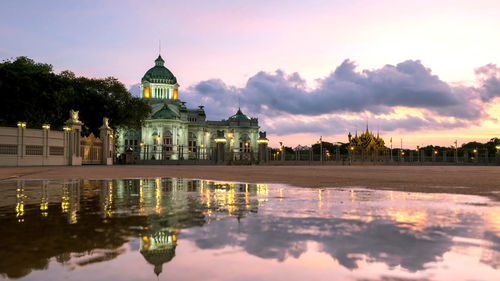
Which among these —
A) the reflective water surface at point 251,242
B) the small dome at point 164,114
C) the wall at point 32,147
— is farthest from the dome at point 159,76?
the reflective water surface at point 251,242

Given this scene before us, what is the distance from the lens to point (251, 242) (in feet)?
11.5

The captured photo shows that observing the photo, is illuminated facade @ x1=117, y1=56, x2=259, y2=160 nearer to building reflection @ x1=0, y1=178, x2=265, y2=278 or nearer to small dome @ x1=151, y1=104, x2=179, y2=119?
small dome @ x1=151, y1=104, x2=179, y2=119

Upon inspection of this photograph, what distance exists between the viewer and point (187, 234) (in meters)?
3.88

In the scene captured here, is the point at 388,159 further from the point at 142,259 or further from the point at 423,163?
the point at 142,259

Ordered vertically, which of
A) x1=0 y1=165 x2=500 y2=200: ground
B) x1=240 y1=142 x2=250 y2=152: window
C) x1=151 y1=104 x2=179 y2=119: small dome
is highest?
x1=151 y1=104 x2=179 y2=119: small dome

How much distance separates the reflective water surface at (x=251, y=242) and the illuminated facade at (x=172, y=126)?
298ft

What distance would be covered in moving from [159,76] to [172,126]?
1919 centimetres

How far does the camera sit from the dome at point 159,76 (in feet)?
364

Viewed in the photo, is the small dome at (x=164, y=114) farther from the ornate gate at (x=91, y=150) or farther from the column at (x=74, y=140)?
the column at (x=74, y=140)

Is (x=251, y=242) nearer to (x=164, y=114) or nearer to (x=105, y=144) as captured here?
(x=105, y=144)

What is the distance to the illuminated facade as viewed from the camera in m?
99.5

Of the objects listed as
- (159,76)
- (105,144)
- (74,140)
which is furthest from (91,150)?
(159,76)

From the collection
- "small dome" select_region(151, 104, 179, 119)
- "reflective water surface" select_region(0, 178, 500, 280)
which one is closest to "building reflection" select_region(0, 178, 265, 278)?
"reflective water surface" select_region(0, 178, 500, 280)

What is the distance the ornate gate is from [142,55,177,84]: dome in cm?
7023
